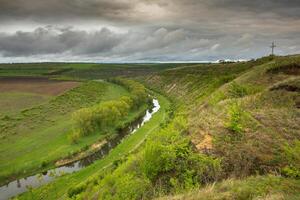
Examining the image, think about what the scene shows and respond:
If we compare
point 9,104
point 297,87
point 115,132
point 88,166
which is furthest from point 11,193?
point 9,104

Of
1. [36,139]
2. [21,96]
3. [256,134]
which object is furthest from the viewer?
[21,96]

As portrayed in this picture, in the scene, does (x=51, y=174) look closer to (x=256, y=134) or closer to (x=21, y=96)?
(x=256, y=134)

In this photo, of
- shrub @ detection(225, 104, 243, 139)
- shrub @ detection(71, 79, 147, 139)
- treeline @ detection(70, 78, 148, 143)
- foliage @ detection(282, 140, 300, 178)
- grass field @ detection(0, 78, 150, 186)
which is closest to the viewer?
foliage @ detection(282, 140, 300, 178)

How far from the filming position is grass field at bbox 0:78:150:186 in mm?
50875

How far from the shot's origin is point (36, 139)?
6378 cm

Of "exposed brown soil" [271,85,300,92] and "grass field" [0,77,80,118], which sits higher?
"exposed brown soil" [271,85,300,92]

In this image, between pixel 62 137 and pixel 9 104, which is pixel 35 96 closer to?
pixel 9 104

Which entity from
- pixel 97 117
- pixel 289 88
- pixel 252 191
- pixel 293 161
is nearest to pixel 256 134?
pixel 293 161

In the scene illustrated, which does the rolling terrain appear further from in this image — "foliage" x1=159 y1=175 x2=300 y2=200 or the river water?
the river water

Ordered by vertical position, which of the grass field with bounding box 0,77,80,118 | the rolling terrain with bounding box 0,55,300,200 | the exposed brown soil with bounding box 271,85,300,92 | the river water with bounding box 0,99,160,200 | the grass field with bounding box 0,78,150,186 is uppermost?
the exposed brown soil with bounding box 271,85,300,92

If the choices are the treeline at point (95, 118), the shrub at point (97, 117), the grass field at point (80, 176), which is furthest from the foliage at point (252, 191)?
the shrub at point (97, 117)

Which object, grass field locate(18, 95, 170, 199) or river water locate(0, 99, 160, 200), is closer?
grass field locate(18, 95, 170, 199)

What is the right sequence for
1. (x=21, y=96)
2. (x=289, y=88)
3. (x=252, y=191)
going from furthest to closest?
(x=21, y=96) < (x=289, y=88) < (x=252, y=191)

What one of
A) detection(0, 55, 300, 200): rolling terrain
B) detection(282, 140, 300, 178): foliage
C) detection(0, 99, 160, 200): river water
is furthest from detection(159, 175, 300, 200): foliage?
detection(0, 99, 160, 200): river water
